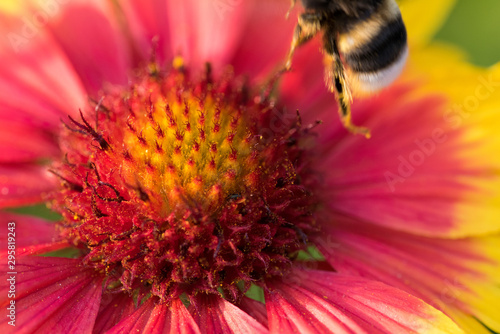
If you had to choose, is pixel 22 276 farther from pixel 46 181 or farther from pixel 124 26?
pixel 124 26

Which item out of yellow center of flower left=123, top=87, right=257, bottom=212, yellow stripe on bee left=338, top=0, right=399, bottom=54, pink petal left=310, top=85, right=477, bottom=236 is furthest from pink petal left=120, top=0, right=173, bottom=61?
yellow stripe on bee left=338, top=0, right=399, bottom=54

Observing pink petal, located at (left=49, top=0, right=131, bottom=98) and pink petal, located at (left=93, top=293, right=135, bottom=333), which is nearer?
pink petal, located at (left=93, top=293, right=135, bottom=333)

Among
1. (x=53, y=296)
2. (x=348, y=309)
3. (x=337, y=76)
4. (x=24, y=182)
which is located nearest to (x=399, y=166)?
(x=337, y=76)

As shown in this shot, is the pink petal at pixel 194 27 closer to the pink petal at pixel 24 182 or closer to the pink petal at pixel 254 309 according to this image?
the pink petal at pixel 24 182

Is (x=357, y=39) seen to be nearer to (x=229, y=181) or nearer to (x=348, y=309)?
(x=229, y=181)

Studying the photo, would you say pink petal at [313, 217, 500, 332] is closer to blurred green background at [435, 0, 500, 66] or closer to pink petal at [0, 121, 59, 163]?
pink petal at [0, 121, 59, 163]

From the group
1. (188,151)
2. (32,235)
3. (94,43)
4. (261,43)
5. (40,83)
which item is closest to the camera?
(188,151)

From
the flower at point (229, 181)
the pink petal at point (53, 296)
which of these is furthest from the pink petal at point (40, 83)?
the pink petal at point (53, 296)
